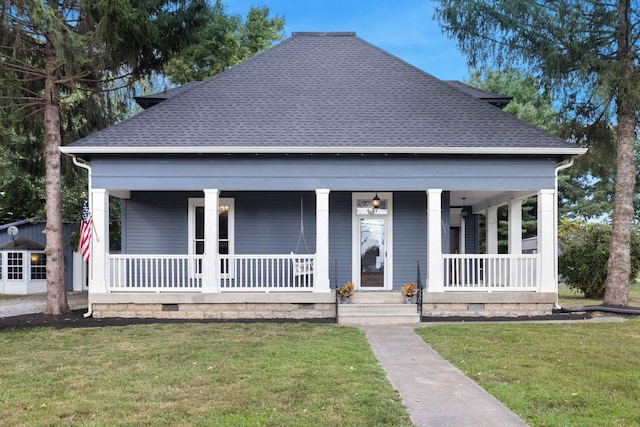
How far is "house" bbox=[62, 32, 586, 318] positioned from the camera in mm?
10883

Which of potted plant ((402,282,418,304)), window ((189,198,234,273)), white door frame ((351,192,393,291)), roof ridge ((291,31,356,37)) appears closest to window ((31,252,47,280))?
window ((189,198,234,273))

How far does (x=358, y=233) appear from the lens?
12484 millimetres

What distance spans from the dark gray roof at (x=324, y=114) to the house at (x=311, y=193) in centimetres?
5

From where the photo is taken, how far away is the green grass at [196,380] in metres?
4.50

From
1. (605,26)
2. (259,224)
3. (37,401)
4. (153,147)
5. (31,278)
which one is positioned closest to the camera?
(37,401)

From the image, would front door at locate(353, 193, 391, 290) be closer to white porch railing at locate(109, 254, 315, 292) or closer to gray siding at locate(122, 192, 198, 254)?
white porch railing at locate(109, 254, 315, 292)

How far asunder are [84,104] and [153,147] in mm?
3770

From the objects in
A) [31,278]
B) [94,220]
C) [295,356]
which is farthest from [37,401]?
[31,278]

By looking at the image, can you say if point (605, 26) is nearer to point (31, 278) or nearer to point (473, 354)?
point (473, 354)

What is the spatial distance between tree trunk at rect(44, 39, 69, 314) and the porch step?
6416 mm

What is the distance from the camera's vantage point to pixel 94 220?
11.0 metres

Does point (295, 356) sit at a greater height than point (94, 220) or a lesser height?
lesser

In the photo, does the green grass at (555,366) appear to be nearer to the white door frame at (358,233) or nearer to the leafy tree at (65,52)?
the white door frame at (358,233)

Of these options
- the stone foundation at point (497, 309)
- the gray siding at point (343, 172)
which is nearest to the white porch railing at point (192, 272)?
the gray siding at point (343, 172)
